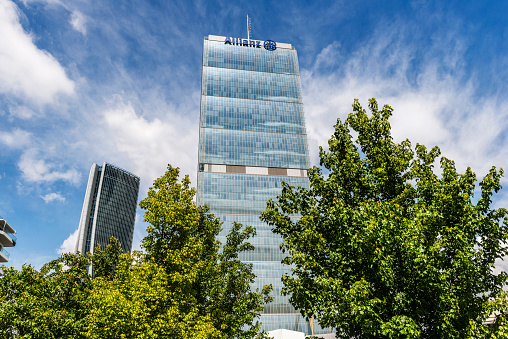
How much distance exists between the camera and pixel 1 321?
50.4ft

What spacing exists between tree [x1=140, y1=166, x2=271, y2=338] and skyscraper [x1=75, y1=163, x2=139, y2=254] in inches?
A: 6042

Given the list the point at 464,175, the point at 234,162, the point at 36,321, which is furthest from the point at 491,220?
the point at 234,162

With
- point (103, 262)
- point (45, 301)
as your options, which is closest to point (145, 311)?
point (45, 301)

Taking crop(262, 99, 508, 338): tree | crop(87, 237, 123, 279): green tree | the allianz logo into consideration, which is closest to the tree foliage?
crop(87, 237, 123, 279): green tree

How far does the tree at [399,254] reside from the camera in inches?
325

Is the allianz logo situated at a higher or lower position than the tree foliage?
higher

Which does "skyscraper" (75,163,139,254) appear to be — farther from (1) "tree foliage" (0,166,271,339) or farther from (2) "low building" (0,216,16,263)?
(1) "tree foliage" (0,166,271,339)

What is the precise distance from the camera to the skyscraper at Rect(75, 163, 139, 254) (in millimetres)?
158000

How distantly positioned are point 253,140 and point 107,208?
97.2 metres

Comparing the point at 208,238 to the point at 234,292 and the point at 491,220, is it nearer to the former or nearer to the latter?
the point at 234,292

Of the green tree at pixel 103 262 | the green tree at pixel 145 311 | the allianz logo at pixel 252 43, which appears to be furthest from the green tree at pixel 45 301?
the allianz logo at pixel 252 43

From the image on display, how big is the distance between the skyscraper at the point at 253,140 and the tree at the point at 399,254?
311 ft

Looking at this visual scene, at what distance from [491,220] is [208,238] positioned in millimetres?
13706

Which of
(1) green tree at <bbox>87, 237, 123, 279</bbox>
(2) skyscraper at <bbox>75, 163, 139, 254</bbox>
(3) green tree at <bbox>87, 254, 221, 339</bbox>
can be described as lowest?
(3) green tree at <bbox>87, 254, 221, 339</bbox>
